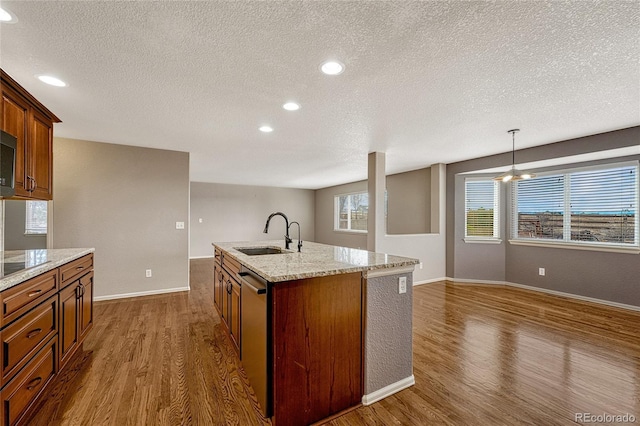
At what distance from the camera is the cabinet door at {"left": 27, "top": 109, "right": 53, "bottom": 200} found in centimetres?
227

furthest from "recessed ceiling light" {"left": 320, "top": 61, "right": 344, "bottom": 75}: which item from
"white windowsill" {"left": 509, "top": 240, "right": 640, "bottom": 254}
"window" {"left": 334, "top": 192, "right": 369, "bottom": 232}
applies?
"window" {"left": 334, "top": 192, "right": 369, "bottom": 232}

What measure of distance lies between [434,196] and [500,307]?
2415mm

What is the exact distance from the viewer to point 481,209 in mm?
5281

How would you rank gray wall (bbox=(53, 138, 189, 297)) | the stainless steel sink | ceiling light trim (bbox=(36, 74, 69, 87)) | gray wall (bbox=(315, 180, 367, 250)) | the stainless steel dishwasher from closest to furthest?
the stainless steel dishwasher
ceiling light trim (bbox=(36, 74, 69, 87))
the stainless steel sink
gray wall (bbox=(53, 138, 189, 297))
gray wall (bbox=(315, 180, 367, 250))

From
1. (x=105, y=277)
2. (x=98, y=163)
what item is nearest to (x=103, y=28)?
(x=98, y=163)

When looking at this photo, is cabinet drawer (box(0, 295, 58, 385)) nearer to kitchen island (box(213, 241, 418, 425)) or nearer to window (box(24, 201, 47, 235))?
kitchen island (box(213, 241, 418, 425))

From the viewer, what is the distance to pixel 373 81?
222 cm

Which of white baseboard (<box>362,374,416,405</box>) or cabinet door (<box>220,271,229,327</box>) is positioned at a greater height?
cabinet door (<box>220,271,229,327</box>)

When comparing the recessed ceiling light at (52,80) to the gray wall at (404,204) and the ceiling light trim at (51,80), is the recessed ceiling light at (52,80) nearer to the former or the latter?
the ceiling light trim at (51,80)

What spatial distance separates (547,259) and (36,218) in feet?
26.2

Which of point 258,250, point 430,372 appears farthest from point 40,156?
point 430,372

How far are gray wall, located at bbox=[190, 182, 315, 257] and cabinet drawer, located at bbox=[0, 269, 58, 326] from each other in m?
6.92

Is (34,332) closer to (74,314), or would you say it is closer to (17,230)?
(74,314)

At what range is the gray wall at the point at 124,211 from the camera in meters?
3.88
